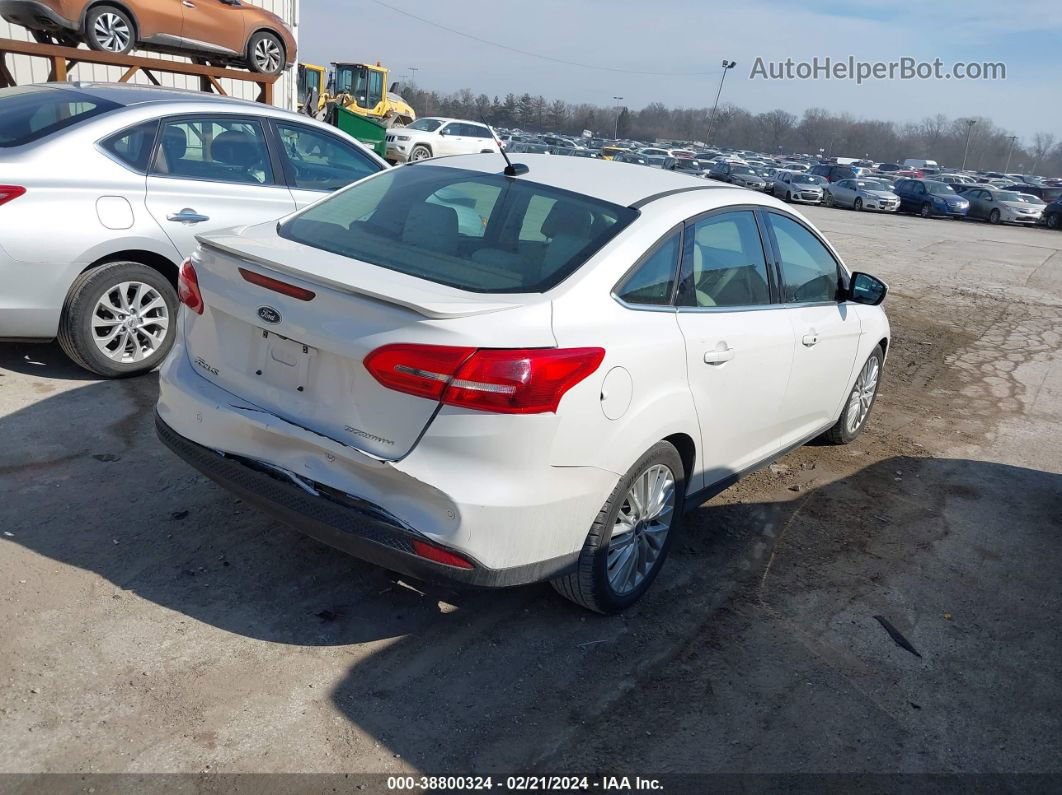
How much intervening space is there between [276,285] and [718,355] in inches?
71.7

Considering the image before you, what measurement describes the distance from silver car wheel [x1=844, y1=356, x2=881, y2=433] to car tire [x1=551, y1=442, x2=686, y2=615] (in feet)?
8.39

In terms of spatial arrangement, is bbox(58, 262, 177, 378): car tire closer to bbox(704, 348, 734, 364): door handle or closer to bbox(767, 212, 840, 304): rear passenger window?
bbox(704, 348, 734, 364): door handle

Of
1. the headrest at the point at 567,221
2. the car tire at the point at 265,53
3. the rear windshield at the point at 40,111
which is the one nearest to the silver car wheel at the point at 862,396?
the headrest at the point at 567,221

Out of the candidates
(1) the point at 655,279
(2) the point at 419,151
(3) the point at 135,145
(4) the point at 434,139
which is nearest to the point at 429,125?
(4) the point at 434,139

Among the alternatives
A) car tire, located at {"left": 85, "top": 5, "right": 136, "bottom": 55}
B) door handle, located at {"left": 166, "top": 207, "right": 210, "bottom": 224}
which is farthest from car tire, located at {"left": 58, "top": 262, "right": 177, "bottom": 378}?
car tire, located at {"left": 85, "top": 5, "right": 136, "bottom": 55}

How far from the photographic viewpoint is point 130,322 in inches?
222

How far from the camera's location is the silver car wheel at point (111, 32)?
11.6 metres

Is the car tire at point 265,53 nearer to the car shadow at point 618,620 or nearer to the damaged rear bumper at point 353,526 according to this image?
the car shadow at point 618,620

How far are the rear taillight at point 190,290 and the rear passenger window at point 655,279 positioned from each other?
161 centimetres

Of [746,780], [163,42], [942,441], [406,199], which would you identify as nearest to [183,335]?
[406,199]

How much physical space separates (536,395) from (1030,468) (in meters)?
4.71

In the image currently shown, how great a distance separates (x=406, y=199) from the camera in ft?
13.3

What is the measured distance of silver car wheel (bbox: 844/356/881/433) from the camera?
20.1 ft

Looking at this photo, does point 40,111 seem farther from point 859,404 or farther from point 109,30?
point 109,30
